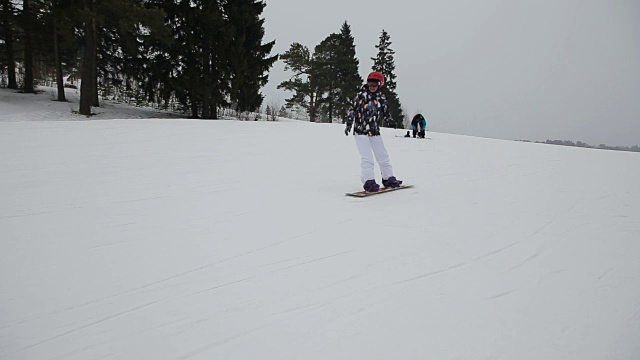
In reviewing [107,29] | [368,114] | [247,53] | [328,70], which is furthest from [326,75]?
[368,114]

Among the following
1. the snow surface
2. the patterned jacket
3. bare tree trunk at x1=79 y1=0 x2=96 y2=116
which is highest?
bare tree trunk at x1=79 y1=0 x2=96 y2=116

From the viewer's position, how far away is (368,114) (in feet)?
19.5

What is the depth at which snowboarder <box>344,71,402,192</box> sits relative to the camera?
5953mm

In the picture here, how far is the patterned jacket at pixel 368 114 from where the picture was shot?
595cm

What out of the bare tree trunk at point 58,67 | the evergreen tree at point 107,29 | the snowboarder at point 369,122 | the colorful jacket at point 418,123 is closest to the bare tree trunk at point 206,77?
the evergreen tree at point 107,29

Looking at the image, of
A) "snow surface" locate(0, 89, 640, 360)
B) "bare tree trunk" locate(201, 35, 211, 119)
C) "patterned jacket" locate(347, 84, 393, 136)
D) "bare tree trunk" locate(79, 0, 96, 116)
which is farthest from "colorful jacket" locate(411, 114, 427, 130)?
"bare tree trunk" locate(79, 0, 96, 116)

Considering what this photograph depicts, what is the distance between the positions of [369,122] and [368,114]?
0.48 ft

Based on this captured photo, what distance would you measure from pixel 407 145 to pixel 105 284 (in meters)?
11.8

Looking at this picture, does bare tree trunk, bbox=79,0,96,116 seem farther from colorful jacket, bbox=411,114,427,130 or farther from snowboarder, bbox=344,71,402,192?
snowboarder, bbox=344,71,402,192

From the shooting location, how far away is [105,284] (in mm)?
2852

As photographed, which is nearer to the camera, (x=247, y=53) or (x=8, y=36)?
(x=8, y=36)

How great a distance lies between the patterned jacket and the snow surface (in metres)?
1.19

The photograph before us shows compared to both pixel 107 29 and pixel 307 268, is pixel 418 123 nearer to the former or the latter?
pixel 307 268

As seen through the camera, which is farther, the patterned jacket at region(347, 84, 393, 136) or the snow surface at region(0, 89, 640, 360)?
the patterned jacket at region(347, 84, 393, 136)
